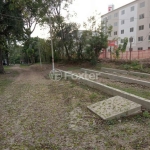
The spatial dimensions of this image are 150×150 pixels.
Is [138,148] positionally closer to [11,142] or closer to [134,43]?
[11,142]

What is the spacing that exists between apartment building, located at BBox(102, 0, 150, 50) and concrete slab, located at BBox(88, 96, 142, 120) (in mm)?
23585

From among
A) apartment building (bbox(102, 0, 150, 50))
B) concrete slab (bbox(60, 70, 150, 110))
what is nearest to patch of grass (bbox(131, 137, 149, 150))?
concrete slab (bbox(60, 70, 150, 110))

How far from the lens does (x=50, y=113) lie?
392 centimetres

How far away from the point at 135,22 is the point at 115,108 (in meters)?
28.6

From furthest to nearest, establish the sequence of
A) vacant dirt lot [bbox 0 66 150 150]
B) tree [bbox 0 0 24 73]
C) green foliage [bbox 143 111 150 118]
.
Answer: tree [bbox 0 0 24 73] < green foliage [bbox 143 111 150 118] < vacant dirt lot [bbox 0 66 150 150]

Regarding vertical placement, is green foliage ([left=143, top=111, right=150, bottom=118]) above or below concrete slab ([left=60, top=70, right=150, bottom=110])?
below

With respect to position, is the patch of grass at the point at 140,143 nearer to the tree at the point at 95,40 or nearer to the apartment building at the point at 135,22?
the tree at the point at 95,40

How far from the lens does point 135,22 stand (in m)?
27.8

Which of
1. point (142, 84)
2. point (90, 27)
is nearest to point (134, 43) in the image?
point (90, 27)

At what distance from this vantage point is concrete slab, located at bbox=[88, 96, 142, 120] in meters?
3.50

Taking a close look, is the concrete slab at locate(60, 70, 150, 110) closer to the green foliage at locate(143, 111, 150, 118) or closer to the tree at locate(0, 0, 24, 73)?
the green foliage at locate(143, 111, 150, 118)

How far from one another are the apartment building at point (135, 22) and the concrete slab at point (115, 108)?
23585 mm

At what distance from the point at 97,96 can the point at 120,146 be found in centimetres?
270

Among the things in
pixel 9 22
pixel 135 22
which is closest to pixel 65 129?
pixel 9 22
